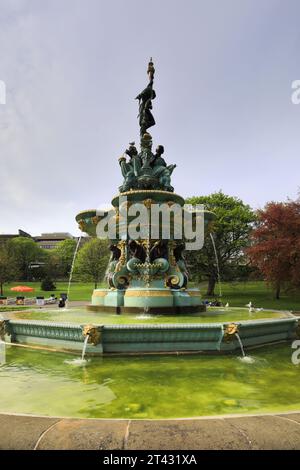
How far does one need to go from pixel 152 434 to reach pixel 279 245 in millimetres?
29900

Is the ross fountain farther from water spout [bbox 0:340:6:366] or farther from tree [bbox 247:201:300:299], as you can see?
tree [bbox 247:201:300:299]

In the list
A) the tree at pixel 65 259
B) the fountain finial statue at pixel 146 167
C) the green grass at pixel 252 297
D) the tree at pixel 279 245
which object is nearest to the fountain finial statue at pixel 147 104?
the fountain finial statue at pixel 146 167

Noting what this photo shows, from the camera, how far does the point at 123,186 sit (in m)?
15.4

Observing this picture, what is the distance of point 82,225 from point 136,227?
3.21m

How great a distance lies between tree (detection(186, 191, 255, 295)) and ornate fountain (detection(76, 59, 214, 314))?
2763 centimetres

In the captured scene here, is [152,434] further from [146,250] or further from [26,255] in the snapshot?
[26,255]

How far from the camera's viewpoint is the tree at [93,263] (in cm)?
5650

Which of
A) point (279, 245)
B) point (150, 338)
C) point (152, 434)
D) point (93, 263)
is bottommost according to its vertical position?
point (150, 338)

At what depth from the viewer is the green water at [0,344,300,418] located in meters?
4.77

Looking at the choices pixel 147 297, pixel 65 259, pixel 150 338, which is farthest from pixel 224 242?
pixel 65 259

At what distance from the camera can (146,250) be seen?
1416 cm
